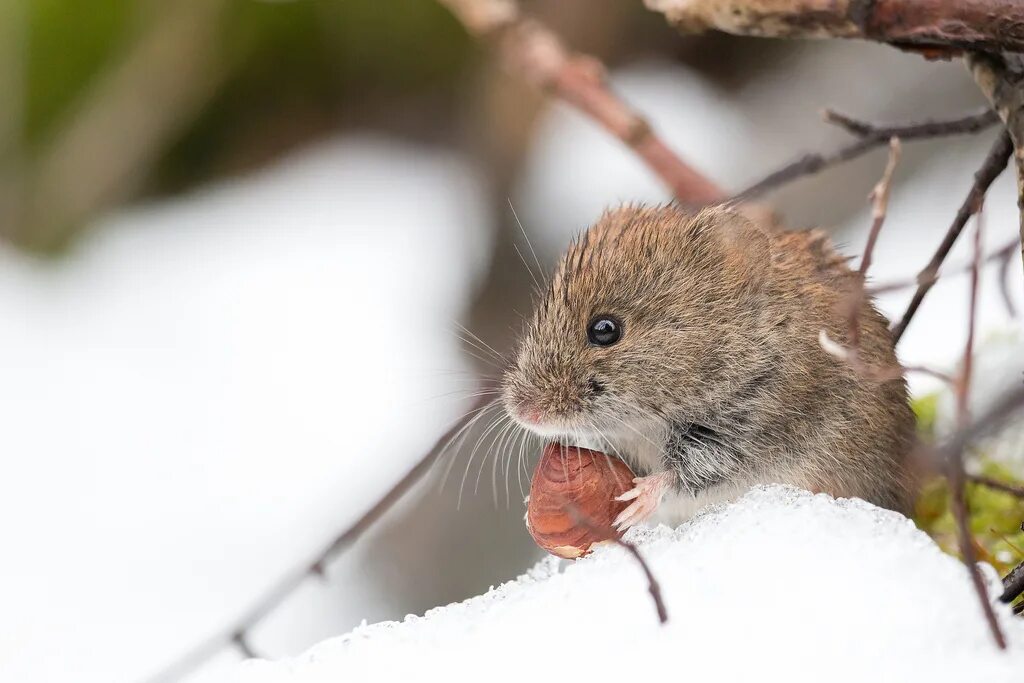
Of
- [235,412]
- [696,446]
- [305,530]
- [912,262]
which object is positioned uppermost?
[696,446]

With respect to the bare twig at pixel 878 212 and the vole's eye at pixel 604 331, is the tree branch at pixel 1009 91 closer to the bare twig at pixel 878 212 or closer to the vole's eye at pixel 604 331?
the bare twig at pixel 878 212

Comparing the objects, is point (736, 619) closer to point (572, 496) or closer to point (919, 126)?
point (572, 496)

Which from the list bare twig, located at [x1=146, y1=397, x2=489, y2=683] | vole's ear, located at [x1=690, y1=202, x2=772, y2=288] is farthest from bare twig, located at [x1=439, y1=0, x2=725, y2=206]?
bare twig, located at [x1=146, y1=397, x2=489, y2=683]

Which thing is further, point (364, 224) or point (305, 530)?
point (364, 224)

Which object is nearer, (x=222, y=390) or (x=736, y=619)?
(x=736, y=619)

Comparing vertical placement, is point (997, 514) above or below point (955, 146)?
above

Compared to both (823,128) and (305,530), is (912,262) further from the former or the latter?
(305,530)

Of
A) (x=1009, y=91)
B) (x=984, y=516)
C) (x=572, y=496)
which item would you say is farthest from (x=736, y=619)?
(x=984, y=516)

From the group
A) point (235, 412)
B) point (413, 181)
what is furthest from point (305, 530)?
point (413, 181)
